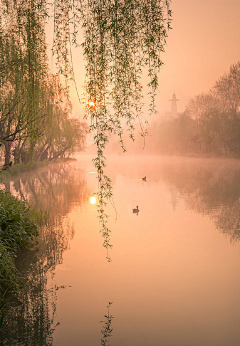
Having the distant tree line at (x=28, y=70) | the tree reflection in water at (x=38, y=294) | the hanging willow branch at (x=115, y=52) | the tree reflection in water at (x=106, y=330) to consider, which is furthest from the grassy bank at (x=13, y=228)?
the hanging willow branch at (x=115, y=52)

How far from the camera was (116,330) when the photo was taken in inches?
158

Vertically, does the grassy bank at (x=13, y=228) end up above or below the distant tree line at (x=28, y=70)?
below

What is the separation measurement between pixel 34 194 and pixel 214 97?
36544 millimetres

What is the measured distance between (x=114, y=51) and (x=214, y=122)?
39.7m

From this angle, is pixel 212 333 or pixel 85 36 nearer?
pixel 85 36

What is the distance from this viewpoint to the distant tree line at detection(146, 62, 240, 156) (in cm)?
4030

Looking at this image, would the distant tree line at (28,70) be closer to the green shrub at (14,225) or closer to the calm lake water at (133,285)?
the green shrub at (14,225)

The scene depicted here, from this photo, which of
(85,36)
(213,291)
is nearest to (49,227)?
(213,291)

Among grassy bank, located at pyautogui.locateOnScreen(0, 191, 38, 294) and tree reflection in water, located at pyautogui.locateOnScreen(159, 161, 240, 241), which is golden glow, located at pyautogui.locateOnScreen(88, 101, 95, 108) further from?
tree reflection in water, located at pyautogui.locateOnScreen(159, 161, 240, 241)

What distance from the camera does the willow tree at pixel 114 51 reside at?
340 centimetres

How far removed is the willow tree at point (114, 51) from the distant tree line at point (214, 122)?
37738 millimetres

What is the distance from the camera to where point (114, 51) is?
3.45m

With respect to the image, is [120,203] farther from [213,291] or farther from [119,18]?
[119,18]

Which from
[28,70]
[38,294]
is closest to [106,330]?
[38,294]
